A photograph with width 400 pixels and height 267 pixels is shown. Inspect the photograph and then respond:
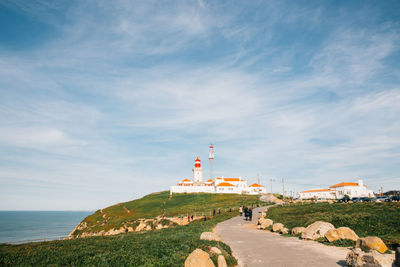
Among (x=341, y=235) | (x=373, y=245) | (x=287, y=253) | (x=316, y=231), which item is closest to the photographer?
(x=373, y=245)

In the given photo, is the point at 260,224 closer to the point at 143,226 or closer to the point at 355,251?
the point at 355,251

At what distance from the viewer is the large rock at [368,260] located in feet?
40.1

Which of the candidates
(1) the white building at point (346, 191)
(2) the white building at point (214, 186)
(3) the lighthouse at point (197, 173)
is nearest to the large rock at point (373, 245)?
(2) the white building at point (214, 186)

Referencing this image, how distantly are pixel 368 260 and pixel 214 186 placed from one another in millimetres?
115471

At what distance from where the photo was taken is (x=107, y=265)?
12.5 m

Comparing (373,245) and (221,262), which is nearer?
(221,262)

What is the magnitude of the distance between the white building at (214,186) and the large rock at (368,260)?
365ft

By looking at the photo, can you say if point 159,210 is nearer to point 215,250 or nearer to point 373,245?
point 215,250

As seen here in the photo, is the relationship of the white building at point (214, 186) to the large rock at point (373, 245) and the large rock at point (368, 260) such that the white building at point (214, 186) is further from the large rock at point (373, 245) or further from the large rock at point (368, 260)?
the large rock at point (368, 260)

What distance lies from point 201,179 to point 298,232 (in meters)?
114

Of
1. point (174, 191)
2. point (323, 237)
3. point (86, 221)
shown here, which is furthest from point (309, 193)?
point (323, 237)

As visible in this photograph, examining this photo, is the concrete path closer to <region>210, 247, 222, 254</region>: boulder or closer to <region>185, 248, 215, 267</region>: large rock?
<region>210, 247, 222, 254</region>: boulder

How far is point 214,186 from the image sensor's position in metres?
126

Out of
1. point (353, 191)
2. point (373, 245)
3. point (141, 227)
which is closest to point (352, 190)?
point (353, 191)
